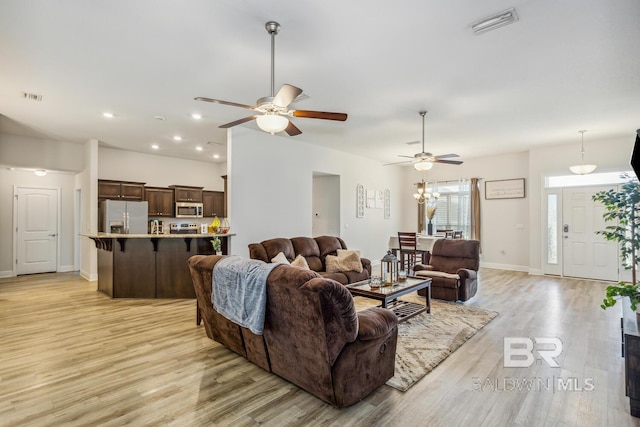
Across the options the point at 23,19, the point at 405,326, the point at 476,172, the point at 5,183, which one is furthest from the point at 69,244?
the point at 476,172

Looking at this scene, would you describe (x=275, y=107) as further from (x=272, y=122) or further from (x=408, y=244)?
(x=408, y=244)

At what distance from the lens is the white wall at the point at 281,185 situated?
19.1 feet

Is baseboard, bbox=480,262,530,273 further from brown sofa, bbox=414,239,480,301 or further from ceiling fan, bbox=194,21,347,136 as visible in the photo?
ceiling fan, bbox=194,21,347,136

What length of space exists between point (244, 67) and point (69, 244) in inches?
299

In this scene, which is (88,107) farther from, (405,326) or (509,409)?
(509,409)

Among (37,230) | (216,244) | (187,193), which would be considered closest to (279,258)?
(216,244)

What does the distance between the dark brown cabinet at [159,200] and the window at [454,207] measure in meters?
7.32

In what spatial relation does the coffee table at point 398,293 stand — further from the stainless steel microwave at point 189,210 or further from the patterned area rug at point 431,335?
the stainless steel microwave at point 189,210

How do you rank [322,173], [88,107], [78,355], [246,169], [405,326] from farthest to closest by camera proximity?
[322,173] → [246,169] → [88,107] → [405,326] → [78,355]

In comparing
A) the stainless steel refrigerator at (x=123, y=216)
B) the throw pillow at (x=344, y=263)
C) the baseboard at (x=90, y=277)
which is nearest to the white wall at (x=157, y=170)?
the stainless steel refrigerator at (x=123, y=216)

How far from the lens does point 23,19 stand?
266 cm

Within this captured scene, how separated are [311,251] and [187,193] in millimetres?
4513

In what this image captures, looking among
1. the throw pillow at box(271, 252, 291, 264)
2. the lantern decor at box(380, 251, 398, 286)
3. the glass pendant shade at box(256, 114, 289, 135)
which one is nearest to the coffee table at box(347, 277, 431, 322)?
the lantern decor at box(380, 251, 398, 286)

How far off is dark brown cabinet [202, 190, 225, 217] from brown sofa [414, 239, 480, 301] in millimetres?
6039
